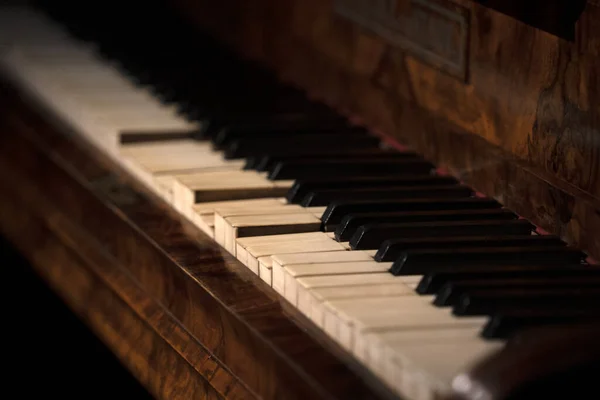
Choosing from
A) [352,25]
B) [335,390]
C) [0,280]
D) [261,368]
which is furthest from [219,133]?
[0,280]

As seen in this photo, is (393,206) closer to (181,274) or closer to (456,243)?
(456,243)

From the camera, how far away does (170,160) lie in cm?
229

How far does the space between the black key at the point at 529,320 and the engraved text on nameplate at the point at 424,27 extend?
2.51 ft

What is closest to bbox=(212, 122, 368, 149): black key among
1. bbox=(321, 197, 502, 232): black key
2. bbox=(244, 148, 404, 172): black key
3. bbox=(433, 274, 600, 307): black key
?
bbox=(244, 148, 404, 172): black key

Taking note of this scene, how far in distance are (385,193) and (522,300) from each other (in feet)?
1.84

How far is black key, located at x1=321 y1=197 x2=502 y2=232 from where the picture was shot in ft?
6.14

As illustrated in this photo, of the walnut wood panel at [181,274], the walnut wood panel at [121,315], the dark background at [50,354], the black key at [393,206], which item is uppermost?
the black key at [393,206]

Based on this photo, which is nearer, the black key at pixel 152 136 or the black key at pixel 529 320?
the black key at pixel 529 320

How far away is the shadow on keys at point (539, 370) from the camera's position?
48.3 inches

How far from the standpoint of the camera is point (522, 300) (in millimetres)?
1482

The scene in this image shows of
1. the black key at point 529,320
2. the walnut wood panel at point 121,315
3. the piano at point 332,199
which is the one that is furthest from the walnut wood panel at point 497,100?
the walnut wood panel at point 121,315

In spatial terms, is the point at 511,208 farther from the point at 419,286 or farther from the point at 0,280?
the point at 0,280

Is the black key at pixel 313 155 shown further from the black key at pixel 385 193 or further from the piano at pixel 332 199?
the black key at pixel 385 193

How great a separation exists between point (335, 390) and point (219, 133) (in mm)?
1175
